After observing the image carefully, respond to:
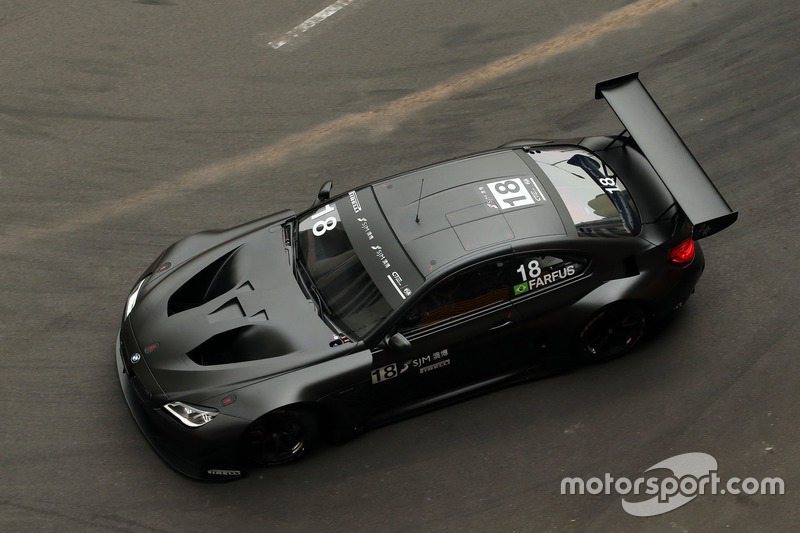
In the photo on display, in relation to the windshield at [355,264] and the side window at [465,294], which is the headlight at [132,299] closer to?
the windshield at [355,264]

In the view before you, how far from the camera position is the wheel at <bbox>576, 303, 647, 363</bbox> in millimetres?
7031

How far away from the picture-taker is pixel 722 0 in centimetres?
1131

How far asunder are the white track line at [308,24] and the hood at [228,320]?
4.36 meters

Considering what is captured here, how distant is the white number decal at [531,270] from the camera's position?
6.65 m

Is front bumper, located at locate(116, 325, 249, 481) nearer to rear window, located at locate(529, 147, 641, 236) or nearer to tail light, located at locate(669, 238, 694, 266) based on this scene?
rear window, located at locate(529, 147, 641, 236)

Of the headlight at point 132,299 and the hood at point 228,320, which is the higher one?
the hood at point 228,320

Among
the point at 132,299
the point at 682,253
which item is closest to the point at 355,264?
the point at 132,299

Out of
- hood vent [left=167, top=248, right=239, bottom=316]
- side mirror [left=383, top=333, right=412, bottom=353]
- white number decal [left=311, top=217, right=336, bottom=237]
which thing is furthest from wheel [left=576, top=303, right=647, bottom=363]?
hood vent [left=167, top=248, right=239, bottom=316]

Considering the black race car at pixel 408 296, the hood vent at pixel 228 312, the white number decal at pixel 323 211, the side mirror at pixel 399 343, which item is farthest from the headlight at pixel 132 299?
the side mirror at pixel 399 343

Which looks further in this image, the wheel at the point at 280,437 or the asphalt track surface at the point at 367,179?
the asphalt track surface at the point at 367,179

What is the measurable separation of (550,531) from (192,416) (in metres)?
2.77

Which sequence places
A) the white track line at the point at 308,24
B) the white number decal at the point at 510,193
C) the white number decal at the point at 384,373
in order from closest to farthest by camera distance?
the white number decal at the point at 384,373 < the white number decal at the point at 510,193 < the white track line at the point at 308,24

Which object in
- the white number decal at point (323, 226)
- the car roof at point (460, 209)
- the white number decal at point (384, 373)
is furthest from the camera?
the white number decal at point (323, 226)

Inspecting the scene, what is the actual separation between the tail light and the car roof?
1.04 m
